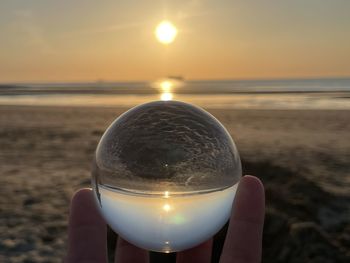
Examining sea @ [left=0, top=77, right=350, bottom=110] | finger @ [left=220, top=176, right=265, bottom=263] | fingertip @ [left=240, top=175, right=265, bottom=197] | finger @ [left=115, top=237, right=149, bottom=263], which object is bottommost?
finger @ [left=115, top=237, right=149, bottom=263]

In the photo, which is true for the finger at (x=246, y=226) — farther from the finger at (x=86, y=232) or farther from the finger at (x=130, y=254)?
the finger at (x=86, y=232)

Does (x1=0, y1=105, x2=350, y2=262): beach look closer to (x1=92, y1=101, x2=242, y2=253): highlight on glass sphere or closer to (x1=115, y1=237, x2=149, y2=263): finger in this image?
(x1=115, y1=237, x2=149, y2=263): finger

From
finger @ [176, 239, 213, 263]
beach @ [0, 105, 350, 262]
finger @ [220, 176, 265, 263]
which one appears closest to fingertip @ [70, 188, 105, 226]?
finger @ [176, 239, 213, 263]

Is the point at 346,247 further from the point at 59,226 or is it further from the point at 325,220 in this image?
the point at 59,226

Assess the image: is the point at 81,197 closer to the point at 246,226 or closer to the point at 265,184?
the point at 246,226

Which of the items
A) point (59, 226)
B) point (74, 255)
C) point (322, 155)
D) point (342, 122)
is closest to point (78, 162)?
point (59, 226)

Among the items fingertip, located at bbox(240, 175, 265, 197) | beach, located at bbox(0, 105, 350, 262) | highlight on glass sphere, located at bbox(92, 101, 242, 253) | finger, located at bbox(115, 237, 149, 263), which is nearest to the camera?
highlight on glass sphere, located at bbox(92, 101, 242, 253)

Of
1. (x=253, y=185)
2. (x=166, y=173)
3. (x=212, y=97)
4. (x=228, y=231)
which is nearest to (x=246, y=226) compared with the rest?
(x=228, y=231)
